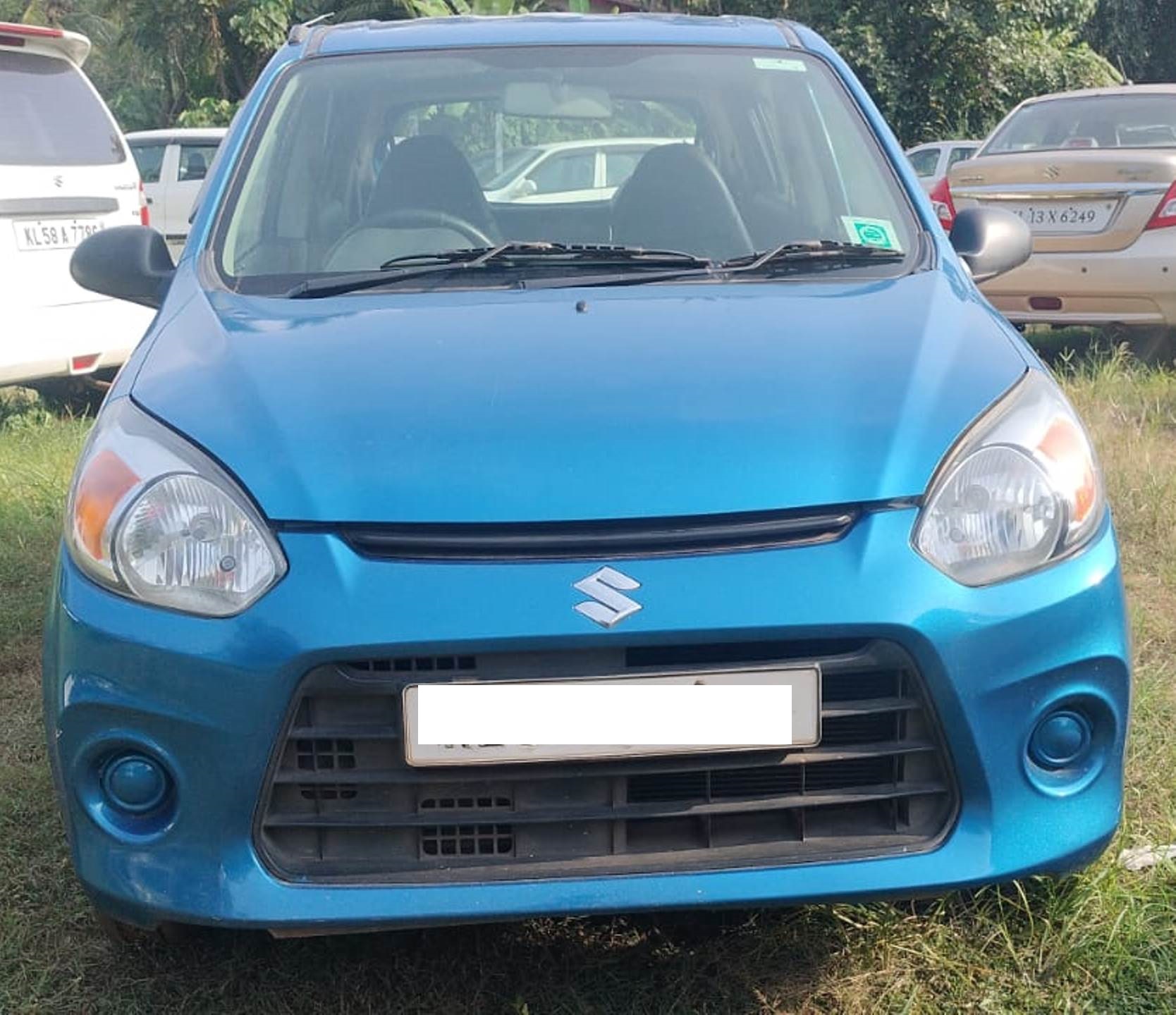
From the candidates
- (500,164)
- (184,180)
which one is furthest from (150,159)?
(500,164)

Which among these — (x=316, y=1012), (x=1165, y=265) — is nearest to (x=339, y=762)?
(x=316, y=1012)

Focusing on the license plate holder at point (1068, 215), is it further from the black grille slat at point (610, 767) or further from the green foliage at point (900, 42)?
the green foliage at point (900, 42)

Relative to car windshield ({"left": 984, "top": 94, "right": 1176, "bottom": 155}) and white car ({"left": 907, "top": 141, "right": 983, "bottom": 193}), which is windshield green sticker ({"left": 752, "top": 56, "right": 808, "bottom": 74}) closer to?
car windshield ({"left": 984, "top": 94, "right": 1176, "bottom": 155})

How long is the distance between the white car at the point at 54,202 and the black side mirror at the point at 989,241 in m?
4.02

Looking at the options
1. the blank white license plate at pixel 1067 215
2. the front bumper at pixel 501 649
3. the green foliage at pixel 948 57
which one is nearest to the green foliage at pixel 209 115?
the green foliage at pixel 948 57

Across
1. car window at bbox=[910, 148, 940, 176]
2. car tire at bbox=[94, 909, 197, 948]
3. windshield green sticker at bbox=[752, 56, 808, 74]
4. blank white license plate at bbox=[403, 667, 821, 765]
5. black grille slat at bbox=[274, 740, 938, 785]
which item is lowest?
car window at bbox=[910, 148, 940, 176]

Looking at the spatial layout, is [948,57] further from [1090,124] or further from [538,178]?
[538,178]

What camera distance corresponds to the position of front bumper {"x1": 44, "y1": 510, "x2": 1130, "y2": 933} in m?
1.78

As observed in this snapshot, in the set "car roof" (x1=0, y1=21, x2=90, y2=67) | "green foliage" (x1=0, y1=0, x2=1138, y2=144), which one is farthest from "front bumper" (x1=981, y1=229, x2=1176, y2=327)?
"green foliage" (x1=0, y1=0, x2=1138, y2=144)

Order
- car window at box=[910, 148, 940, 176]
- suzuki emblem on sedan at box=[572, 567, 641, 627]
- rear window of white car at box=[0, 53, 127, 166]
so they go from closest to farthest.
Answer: suzuki emblem on sedan at box=[572, 567, 641, 627] < rear window of white car at box=[0, 53, 127, 166] < car window at box=[910, 148, 940, 176]

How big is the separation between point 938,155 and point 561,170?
1061cm

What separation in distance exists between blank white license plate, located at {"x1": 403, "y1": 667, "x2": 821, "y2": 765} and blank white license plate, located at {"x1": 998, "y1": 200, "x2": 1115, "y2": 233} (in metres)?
5.24

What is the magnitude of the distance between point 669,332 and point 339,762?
905 mm

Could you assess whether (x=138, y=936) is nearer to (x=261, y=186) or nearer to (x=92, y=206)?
(x=261, y=186)
